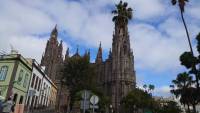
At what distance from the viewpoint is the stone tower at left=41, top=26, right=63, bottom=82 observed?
390 feet

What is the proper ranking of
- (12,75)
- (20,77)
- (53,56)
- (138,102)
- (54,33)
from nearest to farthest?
(12,75) → (20,77) → (138,102) → (53,56) → (54,33)

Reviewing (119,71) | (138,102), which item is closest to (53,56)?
(119,71)

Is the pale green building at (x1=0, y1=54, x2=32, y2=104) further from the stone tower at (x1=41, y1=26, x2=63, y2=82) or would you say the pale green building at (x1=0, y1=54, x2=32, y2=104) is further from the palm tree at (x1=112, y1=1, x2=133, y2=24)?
the stone tower at (x1=41, y1=26, x2=63, y2=82)

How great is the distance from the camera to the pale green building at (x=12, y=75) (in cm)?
3562

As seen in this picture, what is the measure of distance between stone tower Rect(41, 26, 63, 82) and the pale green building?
79.2 metres

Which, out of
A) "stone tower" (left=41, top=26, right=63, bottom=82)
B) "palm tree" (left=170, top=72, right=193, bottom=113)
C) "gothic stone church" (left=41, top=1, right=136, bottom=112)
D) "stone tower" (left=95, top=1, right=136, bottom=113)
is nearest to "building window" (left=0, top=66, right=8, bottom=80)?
"palm tree" (left=170, top=72, right=193, bottom=113)

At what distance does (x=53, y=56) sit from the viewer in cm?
12356

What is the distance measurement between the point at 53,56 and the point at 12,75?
8827cm

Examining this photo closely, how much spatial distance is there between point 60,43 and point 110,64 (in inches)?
1174

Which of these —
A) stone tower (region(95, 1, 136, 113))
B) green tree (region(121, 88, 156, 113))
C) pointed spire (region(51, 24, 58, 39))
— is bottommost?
green tree (region(121, 88, 156, 113))

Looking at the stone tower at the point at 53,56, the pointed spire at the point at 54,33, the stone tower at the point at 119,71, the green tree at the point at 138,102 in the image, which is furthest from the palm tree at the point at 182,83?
the pointed spire at the point at 54,33

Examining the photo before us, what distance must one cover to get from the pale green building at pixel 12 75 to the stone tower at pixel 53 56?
7919cm

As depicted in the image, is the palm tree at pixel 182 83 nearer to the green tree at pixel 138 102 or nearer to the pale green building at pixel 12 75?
the green tree at pixel 138 102

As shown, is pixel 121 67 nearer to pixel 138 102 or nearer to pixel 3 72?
pixel 138 102
